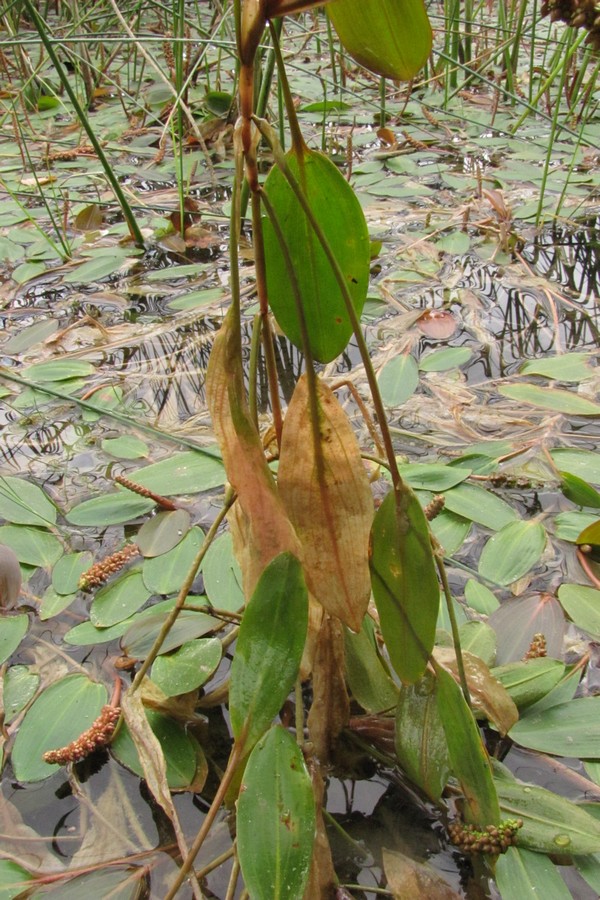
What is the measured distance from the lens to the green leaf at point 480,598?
0.81m

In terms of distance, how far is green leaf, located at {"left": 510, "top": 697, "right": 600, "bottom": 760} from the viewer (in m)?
0.66

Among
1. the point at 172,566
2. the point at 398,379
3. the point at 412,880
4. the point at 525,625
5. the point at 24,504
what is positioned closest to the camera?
the point at 412,880

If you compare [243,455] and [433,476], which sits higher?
[243,455]

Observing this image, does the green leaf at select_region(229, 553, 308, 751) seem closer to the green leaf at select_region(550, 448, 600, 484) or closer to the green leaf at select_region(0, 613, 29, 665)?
the green leaf at select_region(0, 613, 29, 665)

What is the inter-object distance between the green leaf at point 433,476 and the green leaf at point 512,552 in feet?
0.33

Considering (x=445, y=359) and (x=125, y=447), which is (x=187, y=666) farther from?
(x=445, y=359)

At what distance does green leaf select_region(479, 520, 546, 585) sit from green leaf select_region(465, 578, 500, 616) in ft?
0.07

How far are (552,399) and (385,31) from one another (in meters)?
0.76

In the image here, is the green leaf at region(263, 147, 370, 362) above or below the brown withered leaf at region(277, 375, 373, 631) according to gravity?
above

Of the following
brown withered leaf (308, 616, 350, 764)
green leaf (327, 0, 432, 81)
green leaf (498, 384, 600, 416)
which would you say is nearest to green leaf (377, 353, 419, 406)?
green leaf (498, 384, 600, 416)

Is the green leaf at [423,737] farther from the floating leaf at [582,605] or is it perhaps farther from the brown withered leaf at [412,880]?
the floating leaf at [582,605]

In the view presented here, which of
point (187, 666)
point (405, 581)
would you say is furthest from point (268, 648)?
point (187, 666)

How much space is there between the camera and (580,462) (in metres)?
1.01

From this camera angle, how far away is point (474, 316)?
139 cm
